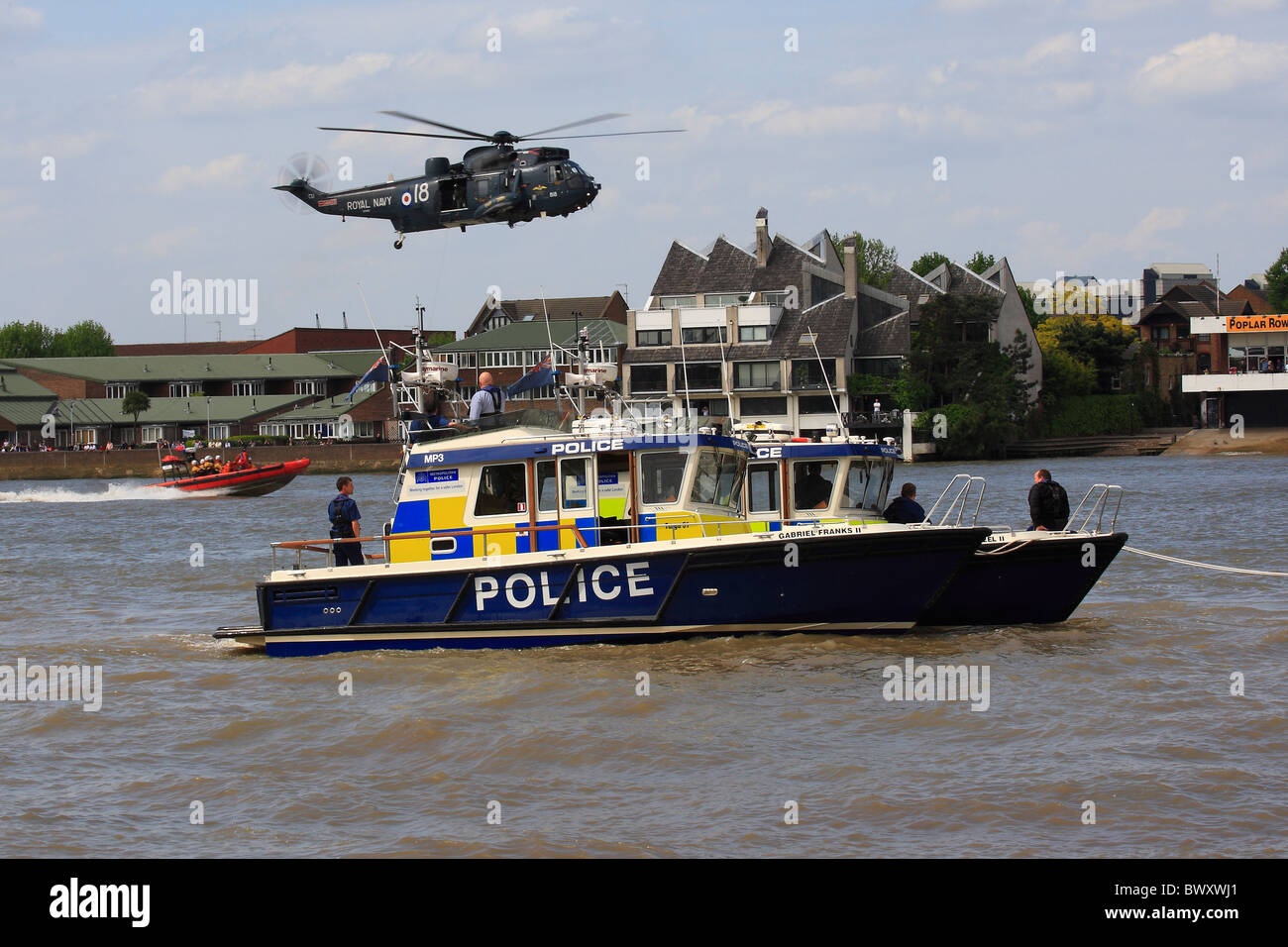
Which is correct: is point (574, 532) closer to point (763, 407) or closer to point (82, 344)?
point (763, 407)

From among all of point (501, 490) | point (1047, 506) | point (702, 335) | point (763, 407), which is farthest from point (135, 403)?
point (1047, 506)

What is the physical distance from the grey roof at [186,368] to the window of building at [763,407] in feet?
134

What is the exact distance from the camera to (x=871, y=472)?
17469mm

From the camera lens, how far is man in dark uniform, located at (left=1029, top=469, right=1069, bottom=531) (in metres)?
16.9

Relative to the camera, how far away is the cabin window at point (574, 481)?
15.8 m

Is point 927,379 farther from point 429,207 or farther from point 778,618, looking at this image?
point 778,618

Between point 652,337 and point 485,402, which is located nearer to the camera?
point 485,402

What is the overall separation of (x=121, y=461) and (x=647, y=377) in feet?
122

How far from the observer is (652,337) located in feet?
276

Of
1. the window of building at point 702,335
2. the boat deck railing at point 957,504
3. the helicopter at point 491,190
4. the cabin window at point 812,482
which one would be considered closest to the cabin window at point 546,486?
the cabin window at point 812,482

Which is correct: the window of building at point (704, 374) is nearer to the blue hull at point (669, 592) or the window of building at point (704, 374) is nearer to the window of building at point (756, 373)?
the window of building at point (756, 373)

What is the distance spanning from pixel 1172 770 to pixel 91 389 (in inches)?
4338

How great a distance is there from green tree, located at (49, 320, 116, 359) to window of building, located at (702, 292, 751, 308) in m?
82.8
